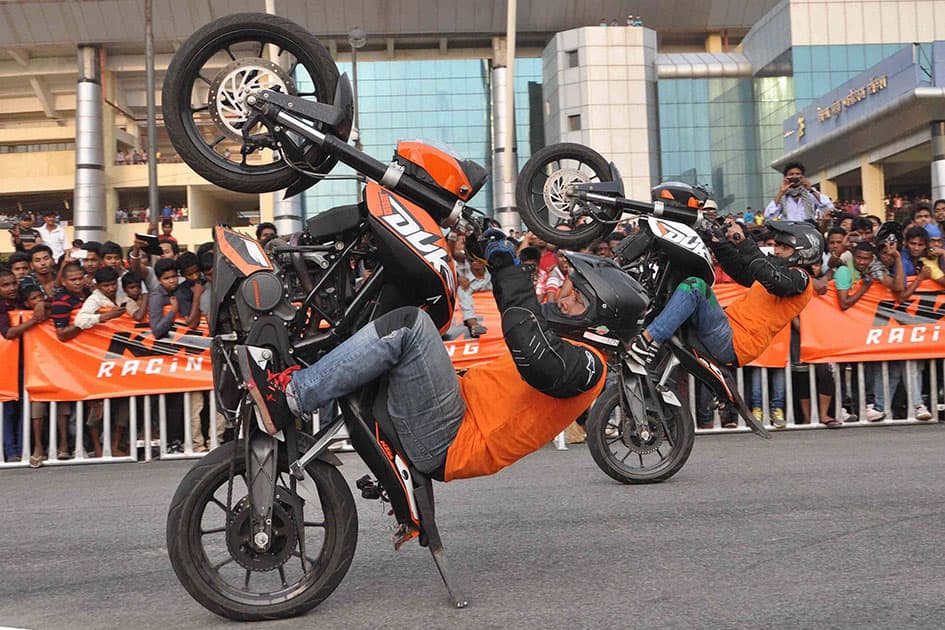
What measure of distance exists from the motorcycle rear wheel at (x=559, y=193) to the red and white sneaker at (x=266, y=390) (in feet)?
10.8

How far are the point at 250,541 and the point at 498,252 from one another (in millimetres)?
1441

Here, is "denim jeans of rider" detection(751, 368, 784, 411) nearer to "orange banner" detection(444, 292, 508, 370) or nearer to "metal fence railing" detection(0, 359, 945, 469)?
"metal fence railing" detection(0, 359, 945, 469)

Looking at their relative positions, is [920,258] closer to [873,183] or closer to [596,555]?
[596,555]

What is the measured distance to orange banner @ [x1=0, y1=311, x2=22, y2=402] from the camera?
9891 millimetres

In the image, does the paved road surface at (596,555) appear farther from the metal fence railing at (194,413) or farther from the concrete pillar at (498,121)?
the concrete pillar at (498,121)

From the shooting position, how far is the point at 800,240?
7.31m

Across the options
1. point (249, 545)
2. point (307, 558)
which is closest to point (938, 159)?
point (307, 558)

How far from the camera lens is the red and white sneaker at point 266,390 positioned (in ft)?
13.1

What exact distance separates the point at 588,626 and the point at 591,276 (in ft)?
8.46

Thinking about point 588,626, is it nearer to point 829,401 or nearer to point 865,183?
point 829,401

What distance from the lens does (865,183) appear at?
127 feet

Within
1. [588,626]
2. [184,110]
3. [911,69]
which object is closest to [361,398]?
[588,626]

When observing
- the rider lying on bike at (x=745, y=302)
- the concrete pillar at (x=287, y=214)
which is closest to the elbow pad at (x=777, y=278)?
the rider lying on bike at (x=745, y=302)

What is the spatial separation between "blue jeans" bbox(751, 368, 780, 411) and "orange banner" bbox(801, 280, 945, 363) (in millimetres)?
304
